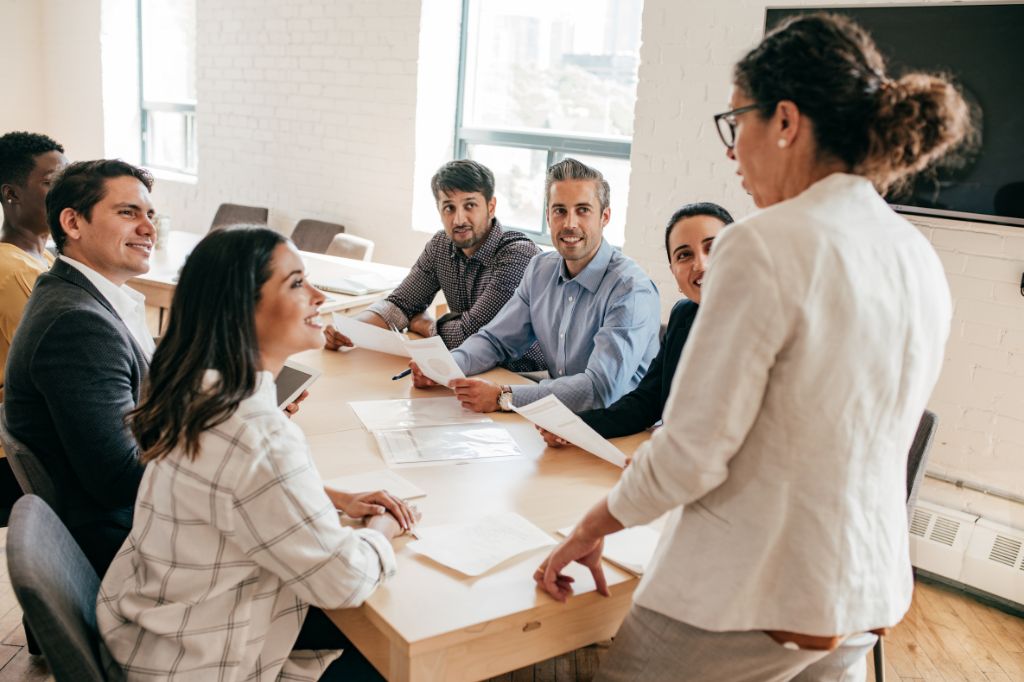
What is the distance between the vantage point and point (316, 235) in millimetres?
5113

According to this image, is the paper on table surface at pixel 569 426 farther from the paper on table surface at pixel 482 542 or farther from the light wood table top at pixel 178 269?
the light wood table top at pixel 178 269

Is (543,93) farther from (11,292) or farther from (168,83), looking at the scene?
(168,83)

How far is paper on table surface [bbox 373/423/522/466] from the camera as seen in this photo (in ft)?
5.87

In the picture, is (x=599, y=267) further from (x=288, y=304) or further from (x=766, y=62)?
(x=766, y=62)

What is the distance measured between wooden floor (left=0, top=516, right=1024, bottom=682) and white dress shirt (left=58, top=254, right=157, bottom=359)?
886 millimetres

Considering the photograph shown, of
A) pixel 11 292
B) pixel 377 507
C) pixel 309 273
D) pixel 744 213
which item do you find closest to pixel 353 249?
pixel 309 273

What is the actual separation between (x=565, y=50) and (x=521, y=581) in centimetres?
376

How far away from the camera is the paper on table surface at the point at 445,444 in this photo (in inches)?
70.4

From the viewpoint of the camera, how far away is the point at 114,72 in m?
6.64

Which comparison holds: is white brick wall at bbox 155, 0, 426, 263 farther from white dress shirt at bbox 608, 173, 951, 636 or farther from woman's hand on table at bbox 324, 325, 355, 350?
white dress shirt at bbox 608, 173, 951, 636

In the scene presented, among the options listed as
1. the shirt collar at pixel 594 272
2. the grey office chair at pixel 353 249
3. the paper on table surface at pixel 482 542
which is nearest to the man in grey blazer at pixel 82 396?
the paper on table surface at pixel 482 542

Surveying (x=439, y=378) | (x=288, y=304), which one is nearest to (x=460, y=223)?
(x=439, y=378)

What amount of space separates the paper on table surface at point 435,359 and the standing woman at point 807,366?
1.12 metres

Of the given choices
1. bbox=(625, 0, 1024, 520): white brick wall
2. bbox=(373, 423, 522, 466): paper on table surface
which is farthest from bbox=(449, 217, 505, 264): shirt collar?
bbox=(373, 423, 522, 466): paper on table surface
